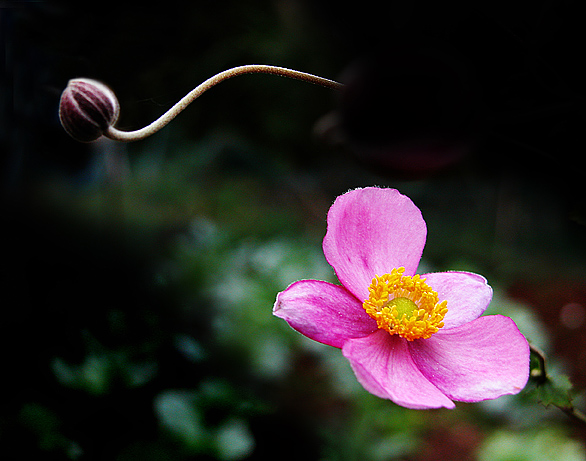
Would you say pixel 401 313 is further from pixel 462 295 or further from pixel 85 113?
pixel 85 113

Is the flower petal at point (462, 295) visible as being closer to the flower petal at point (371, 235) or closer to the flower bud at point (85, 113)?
the flower petal at point (371, 235)

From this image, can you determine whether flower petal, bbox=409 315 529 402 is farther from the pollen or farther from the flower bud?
the flower bud

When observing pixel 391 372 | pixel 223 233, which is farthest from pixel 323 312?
pixel 223 233

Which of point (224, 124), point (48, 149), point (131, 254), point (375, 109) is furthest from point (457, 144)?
point (224, 124)

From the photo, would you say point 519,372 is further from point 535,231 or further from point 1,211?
point 535,231

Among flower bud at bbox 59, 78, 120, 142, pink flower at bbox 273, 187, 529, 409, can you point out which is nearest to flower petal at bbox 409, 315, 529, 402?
pink flower at bbox 273, 187, 529, 409

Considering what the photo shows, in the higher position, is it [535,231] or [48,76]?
[535,231]

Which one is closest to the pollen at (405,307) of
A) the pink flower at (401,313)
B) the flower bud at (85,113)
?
the pink flower at (401,313)
